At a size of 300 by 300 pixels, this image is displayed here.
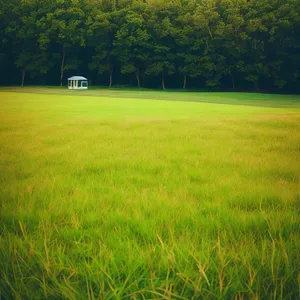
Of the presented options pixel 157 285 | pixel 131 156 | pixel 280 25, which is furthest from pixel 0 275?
pixel 280 25

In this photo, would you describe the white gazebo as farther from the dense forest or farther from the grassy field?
the grassy field

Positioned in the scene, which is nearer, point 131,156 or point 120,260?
point 120,260

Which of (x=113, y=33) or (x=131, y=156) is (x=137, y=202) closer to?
(x=131, y=156)

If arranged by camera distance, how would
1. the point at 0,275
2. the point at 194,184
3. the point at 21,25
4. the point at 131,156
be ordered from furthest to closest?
the point at 21,25 → the point at 131,156 → the point at 194,184 → the point at 0,275

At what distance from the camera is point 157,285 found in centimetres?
151

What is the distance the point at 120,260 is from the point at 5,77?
5879 cm

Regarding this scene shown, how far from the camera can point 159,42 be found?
182ft

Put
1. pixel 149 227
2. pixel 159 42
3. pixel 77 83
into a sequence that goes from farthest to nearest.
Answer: pixel 159 42, pixel 77 83, pixel 149 227

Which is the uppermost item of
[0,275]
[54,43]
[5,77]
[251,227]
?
[54,43]

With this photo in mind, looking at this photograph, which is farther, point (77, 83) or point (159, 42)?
point (159, 42)

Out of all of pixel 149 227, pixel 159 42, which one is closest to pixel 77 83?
pixel 159 42

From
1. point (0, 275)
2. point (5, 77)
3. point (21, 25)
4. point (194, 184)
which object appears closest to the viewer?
point (0, 275)

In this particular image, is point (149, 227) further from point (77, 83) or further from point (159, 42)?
point (159, 42)

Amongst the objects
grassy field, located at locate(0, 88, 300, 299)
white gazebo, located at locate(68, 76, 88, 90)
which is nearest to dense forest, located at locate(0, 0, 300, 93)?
white gazebo, located at locate(68, 76, 88, 90)
